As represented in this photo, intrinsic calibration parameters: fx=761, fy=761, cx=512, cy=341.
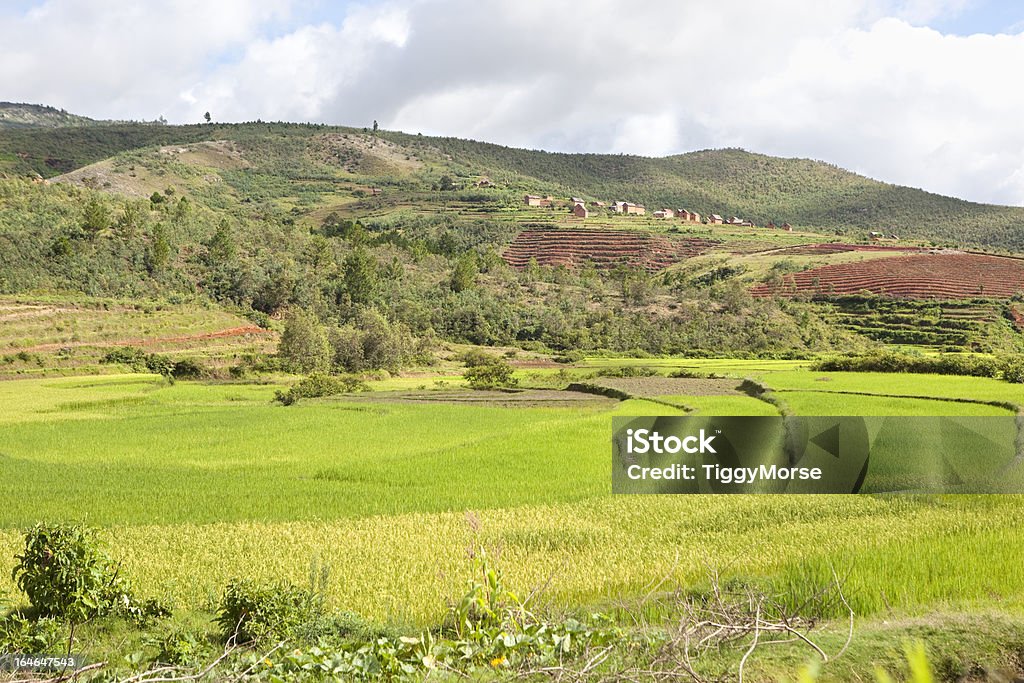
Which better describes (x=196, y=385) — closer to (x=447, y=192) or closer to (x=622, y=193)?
(x=447, y=192)

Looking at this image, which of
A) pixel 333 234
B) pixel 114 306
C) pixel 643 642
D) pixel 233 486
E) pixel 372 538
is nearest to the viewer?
pixel 643 642

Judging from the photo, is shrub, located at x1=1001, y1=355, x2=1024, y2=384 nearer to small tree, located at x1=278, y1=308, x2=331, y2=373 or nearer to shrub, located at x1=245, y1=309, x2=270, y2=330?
small tree, located at x1=278, y1=308, x2=331, y2=373

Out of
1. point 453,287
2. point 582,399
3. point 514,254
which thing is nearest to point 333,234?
point 514,254

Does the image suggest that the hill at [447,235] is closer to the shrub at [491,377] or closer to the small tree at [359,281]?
the small tree at [359,281]

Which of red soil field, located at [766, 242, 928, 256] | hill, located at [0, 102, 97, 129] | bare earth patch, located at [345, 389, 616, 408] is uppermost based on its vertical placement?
hill, located at [0, 102, 97, 129]

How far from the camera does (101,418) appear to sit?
54.0 feet

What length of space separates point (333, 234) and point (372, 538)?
1977 inches

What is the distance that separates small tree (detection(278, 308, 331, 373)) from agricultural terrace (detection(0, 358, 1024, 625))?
25.3ft

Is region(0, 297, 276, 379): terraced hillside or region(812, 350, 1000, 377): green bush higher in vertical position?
region(0, 297, 276, 379): terraced hillside

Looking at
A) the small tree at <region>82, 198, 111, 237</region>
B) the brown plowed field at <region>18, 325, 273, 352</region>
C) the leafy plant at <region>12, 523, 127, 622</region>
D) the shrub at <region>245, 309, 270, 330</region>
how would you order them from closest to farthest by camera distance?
the leafy plant at <region>12, 523, 127, 622</region> < the brown plowed field at <region>18, 325, 273, 352</region> < the shrub at <region>245, 309, 270, 330</region> < the small tree at <region>82, 198, 111, 237</region>

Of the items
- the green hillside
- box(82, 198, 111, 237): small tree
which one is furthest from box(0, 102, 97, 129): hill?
box(82, 198, 111, 237): small tree

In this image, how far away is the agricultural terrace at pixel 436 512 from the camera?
265 inches

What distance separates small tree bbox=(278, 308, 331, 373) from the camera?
26047 millimetres

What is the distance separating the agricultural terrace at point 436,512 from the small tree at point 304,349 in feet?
25.3
